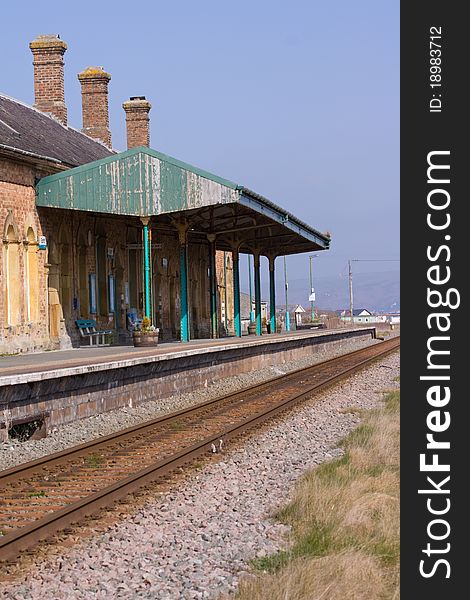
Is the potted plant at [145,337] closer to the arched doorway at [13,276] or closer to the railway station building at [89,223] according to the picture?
the railway station building at [89,223]

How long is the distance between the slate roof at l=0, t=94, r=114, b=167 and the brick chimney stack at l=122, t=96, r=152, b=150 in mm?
6909

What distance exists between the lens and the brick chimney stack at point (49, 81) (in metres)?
36.4

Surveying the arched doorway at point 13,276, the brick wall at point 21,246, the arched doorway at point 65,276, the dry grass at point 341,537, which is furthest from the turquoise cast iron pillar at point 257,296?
the dry grass at point 341,537

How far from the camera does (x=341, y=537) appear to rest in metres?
7.16

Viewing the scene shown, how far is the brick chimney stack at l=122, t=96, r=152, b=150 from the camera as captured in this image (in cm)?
4631

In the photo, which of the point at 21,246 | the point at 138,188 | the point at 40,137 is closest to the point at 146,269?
the point at 138,188

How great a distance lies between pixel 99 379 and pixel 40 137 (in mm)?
14590

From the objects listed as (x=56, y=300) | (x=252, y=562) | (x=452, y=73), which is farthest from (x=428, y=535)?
(x=56, y=300)

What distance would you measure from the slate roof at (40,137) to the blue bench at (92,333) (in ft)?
14.4

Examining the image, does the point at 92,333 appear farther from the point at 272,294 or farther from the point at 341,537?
the point at 341,537

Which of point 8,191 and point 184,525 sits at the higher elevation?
point 8,191

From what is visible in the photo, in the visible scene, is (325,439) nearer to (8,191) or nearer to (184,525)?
(184,525)

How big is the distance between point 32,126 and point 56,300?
6.10 meters

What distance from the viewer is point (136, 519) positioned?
827cm
